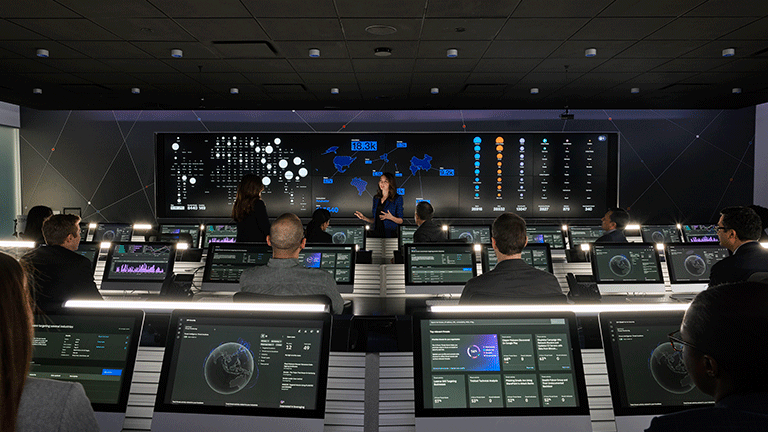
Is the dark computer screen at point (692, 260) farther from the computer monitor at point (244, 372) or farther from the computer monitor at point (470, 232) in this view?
the computer monitor at point (244, 372)

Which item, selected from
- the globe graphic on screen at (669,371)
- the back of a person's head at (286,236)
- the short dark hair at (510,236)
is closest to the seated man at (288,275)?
the back of a person's head at (286,236)

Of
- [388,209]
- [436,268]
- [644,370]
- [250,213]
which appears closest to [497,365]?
[644,370]

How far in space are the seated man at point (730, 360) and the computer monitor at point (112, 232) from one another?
6357 mm

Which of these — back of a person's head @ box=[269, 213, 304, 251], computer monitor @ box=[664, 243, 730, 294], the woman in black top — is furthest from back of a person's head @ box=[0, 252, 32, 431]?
computer monitor @ box=[664, 243, 730, 294]

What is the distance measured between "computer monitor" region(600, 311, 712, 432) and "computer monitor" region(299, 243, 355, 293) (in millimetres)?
2265

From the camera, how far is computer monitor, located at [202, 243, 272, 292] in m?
3.39

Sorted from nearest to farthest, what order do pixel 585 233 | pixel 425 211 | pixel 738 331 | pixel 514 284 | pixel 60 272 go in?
pixel 738 331 → pixel 514 284 → pixel 60 272 → pixel 425 211 → pixel 585 233

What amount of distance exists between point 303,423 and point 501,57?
16.2ft

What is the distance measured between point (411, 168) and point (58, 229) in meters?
6.16

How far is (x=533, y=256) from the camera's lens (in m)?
3.62

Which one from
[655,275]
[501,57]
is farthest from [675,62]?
[655,275]

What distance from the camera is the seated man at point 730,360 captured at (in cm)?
82

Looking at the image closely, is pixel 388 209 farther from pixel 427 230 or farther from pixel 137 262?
pixel 137 262

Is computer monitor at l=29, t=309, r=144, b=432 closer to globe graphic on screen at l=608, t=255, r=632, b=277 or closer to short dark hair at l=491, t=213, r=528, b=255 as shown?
short dark hair at l=491, t=213, r=528, b=255
